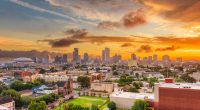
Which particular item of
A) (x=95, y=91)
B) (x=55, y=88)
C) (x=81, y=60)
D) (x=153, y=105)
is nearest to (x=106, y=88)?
(x=95, y=91)

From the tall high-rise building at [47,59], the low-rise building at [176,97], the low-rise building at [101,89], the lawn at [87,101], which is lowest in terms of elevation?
the lawn at [87,101]

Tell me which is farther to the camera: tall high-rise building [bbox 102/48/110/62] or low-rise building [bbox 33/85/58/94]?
tall high-rise building [bbox 102/48/110/62]

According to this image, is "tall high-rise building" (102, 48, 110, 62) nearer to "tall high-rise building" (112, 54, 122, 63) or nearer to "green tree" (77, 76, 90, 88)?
"tall high-rise building" (112, 54, 122, 63)

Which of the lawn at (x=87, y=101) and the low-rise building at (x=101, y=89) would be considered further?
the low-rise building at (x=101, y=89)

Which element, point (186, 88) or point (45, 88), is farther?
point (45, 88)

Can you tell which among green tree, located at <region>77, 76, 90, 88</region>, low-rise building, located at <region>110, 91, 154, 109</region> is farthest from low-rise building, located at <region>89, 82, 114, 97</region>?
low-rise building, located at <region>110, 91, 154, 109</region>

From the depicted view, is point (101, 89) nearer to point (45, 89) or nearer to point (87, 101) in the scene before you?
point (87, 101)

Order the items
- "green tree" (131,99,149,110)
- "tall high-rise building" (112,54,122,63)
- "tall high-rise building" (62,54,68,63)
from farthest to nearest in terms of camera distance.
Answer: "tall high-rise building" (112,54,122,63)
"tall high-rise building" (62,54,68,63)
"green tree" (131,99,149,110)

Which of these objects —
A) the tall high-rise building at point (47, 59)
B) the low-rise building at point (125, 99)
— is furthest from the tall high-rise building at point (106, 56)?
the low-rise building at point (125, 99)

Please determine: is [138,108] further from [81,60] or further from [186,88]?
[81,60]

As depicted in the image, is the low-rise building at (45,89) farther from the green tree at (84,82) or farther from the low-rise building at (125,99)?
the low-rise building at (125,99)

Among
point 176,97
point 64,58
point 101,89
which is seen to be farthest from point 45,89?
point 64,58
